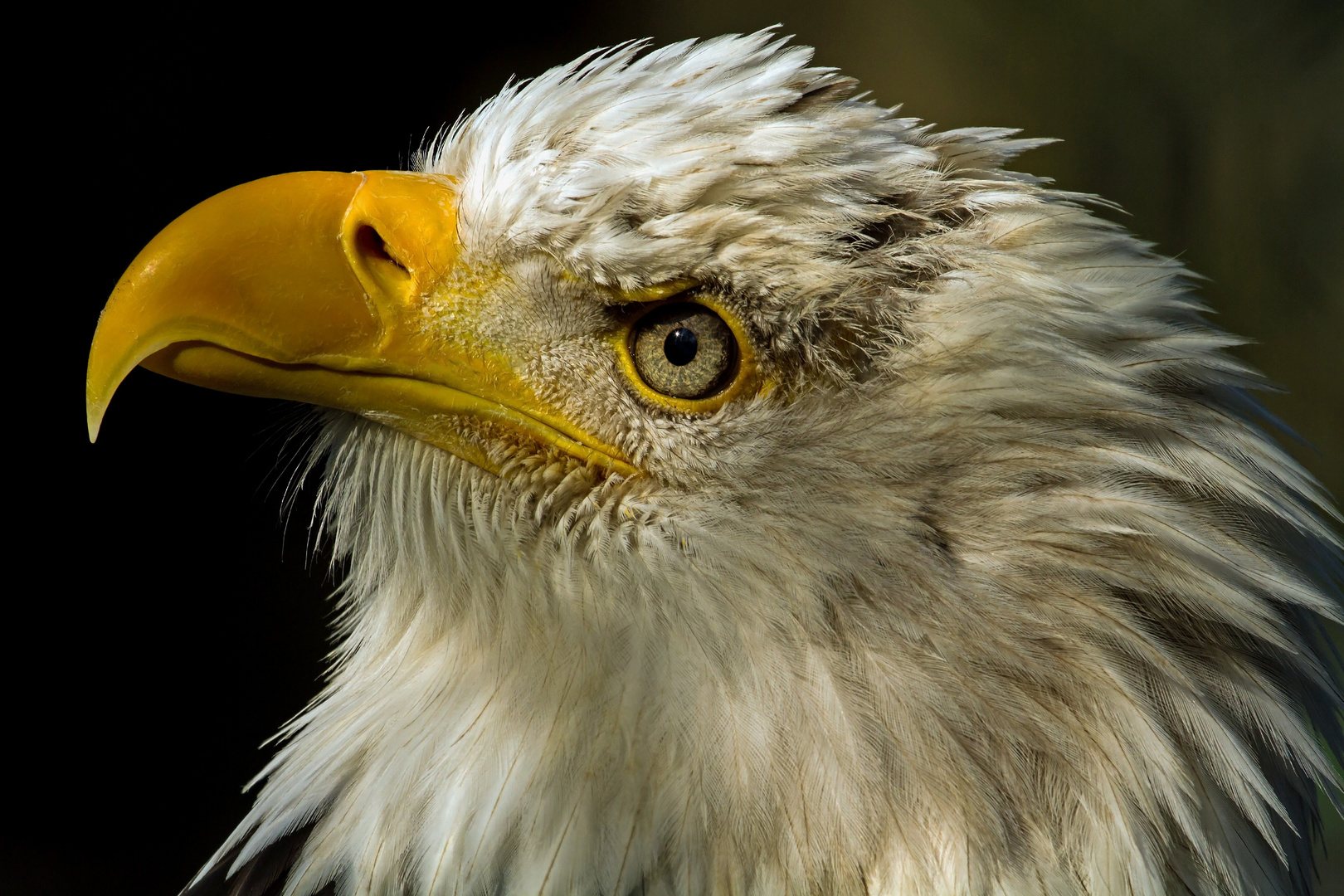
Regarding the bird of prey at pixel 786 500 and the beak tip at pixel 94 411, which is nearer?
the bird of prey at pixel 786 500

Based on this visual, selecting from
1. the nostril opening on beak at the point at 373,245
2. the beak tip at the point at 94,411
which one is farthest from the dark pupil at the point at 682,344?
the beak tip at the point at 94,411

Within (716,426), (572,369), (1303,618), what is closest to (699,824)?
(716,426)

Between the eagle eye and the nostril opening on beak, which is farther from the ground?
the nostril opening on beak

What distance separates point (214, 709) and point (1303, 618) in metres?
4.01

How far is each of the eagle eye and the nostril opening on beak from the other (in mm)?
340

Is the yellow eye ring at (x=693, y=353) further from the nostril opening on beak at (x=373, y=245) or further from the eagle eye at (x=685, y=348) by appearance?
the nostril opening on beak at (x=373, y=245)

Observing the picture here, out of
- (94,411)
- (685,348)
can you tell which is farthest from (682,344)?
(94,411)

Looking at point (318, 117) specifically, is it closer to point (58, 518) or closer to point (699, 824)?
point (58, 518)

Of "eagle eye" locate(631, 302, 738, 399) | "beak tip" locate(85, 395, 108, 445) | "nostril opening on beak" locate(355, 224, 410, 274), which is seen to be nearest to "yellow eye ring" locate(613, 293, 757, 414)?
"eagle eye" locate(631, 302, 738, 399)

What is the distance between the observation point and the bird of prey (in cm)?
125

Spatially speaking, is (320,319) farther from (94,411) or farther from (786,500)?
(786,500)

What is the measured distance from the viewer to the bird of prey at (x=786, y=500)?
4.09ft

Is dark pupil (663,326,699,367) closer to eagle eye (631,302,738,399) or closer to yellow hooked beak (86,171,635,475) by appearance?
eagle eye (631,302,738,399)

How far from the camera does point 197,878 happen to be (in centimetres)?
179
